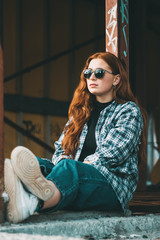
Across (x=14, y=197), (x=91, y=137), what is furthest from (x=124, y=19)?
(x=14, y=197)

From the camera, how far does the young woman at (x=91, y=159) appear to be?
243cm

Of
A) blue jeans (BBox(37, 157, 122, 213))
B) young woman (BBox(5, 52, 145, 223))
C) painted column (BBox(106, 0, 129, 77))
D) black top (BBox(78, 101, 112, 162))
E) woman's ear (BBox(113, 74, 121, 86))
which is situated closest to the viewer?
young woman (BBox(5, 52, 145, 223))

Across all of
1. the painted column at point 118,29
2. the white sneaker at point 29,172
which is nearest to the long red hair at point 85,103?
the painted column at point 118,29

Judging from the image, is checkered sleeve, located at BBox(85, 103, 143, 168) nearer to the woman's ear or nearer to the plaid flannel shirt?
the plaid flannel shirt

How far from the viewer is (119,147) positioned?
114 inches

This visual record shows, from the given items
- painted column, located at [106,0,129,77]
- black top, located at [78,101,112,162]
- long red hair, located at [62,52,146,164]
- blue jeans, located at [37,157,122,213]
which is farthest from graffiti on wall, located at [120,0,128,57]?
blue jeans, located at [37,157,122,213]

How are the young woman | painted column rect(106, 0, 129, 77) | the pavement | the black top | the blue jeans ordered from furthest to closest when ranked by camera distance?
1. painted column rect(106, 0, 129, 77)
2. the black top
3. the blue jeans
4. the young woman
5. the pavement

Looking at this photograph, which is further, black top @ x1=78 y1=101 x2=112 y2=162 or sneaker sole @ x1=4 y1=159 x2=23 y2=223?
black top @ x1=78 y1=101 x2=112 y2=162

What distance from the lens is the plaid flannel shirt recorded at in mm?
2900

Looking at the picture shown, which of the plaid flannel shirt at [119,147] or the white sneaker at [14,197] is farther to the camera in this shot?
the plaid flannel shirt at [119,147]

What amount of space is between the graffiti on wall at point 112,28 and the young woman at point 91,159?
1.20ft

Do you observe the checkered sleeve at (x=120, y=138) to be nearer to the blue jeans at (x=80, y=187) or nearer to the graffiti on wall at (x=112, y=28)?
the blue jeans at (x=80, y=187)

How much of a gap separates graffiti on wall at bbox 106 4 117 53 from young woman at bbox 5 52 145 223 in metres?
0.37

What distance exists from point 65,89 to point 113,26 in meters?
7.66
